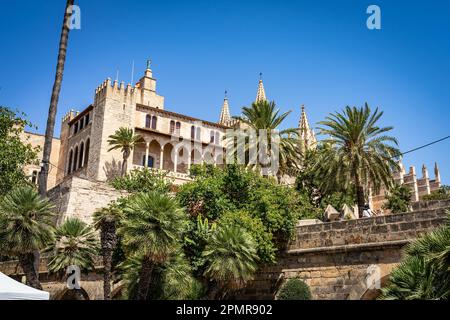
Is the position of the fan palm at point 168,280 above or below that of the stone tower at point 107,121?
below

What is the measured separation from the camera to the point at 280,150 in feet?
106

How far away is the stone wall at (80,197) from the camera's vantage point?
3172cm

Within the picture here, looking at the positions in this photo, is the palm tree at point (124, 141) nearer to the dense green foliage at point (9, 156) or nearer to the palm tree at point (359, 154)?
the dense green foliage at point (9, 156)

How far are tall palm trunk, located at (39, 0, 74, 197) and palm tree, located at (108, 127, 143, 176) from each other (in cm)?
2732

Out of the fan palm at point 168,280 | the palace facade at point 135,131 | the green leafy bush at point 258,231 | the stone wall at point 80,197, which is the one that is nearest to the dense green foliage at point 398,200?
the palace facade at point 135,131

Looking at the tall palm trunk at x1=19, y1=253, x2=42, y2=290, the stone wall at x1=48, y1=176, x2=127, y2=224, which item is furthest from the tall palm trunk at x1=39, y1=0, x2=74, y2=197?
the stone wall at x1=48, y1=176, x2=127, y2=224

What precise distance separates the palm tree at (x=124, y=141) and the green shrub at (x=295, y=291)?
106ft

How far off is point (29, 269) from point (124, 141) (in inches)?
1202

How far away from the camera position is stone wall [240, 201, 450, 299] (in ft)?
51.7

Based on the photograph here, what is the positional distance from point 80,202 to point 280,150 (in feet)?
44.3

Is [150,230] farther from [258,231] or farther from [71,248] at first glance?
[71,248]

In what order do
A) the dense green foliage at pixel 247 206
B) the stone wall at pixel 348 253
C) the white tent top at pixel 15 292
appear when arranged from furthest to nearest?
the dense green foliage at pixel 247 206 < the stone wall at pixel 348 253 < the white tent top at pixel 15 292
